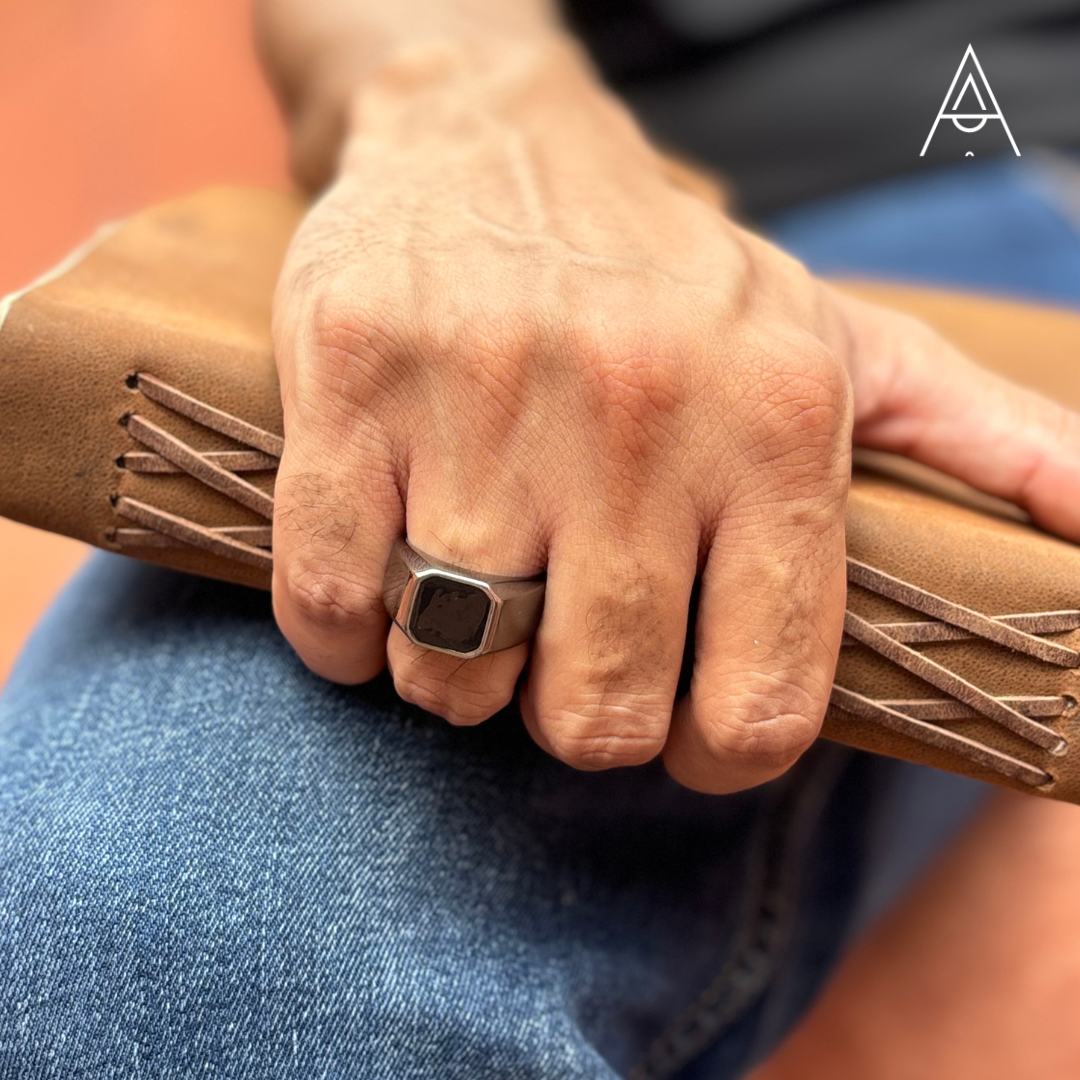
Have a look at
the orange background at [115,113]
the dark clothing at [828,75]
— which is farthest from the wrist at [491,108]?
the orange background at [115,113]

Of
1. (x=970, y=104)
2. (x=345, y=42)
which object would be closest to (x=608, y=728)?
(x=345, y=42)

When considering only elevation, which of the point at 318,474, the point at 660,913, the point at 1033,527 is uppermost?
the point at 318,474

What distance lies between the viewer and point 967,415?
65 cm

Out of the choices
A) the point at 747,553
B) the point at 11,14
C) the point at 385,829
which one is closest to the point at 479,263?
the point at 747,553

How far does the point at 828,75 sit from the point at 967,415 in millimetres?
904

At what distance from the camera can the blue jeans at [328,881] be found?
542 mm

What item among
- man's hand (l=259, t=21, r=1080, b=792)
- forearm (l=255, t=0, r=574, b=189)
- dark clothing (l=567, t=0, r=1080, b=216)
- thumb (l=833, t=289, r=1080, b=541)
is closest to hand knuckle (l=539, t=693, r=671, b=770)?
man's hand (l=259, t=21, r=1080, b=792)

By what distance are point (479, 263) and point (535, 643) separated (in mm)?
222

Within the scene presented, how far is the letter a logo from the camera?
1312 mm

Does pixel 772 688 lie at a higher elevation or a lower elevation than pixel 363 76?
lower

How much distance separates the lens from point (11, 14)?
7.14 feet

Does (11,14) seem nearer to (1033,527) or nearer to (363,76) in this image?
(363,76)

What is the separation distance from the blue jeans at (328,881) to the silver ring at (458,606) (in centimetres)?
16

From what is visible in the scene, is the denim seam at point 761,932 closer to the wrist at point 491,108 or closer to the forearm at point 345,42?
the wrist at point 491,108
